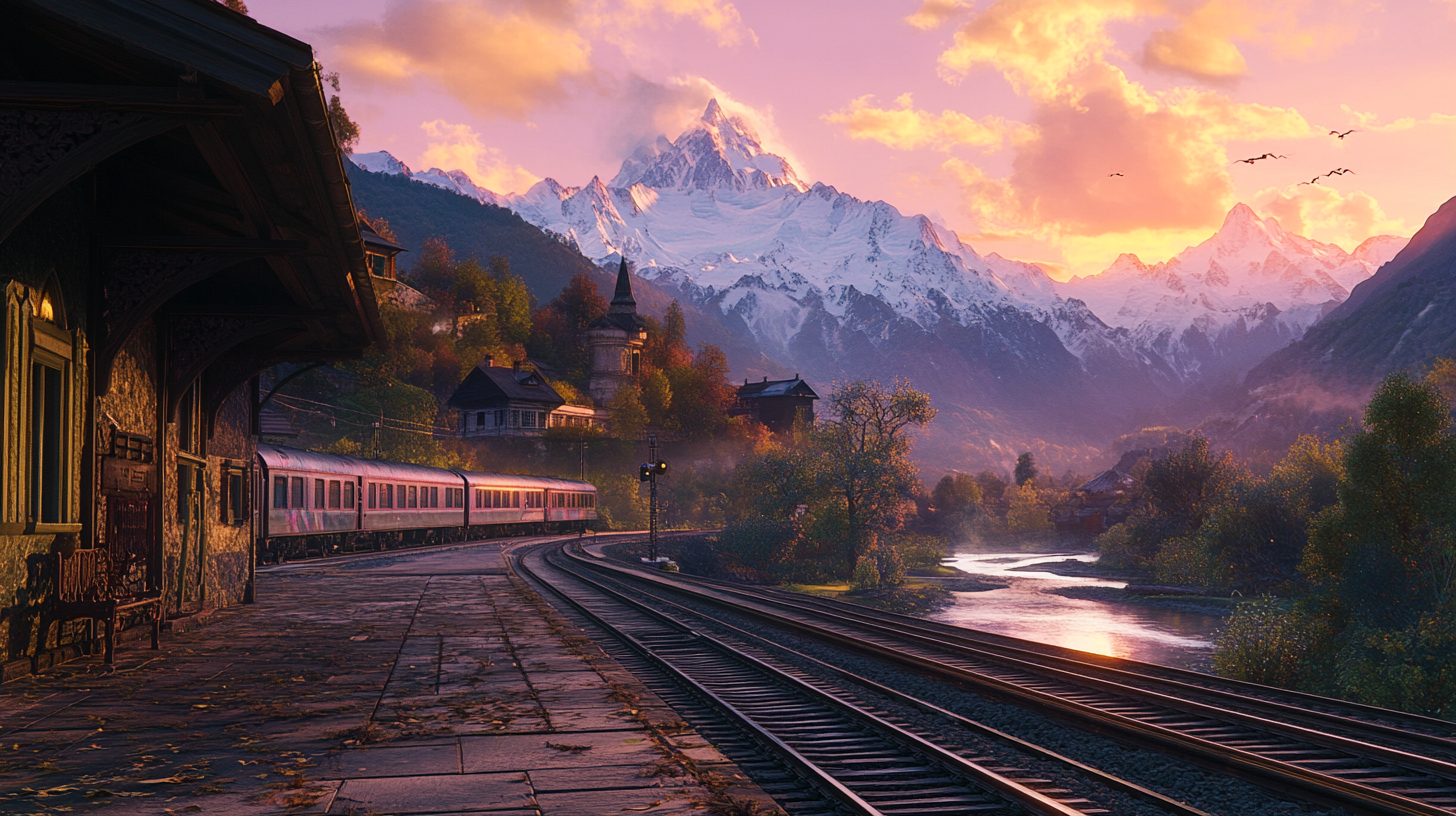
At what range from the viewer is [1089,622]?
42.0 meters

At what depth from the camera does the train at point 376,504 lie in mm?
31438

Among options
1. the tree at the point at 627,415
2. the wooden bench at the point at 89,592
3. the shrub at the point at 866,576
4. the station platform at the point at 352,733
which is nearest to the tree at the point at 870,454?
the shrub at the point at 866,576

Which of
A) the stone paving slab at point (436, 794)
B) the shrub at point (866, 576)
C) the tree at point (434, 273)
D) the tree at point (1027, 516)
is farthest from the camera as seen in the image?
the tree at point (434, 273)

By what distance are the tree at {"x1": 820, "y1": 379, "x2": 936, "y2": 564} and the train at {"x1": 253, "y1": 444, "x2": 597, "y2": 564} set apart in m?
19.0

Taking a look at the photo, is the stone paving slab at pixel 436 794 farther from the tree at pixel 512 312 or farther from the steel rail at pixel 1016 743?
Answer: the tree at pixel 512 312

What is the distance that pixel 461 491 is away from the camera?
50438 millimetres

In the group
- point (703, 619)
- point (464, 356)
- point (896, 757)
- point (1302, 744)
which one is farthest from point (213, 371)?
point (464, 356)

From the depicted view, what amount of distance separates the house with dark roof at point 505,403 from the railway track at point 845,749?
8337 cm

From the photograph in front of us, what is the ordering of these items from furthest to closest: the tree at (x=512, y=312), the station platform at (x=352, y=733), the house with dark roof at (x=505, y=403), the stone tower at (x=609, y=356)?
the tree at (x=512, y=312) < the stone tower at (x=609, y=356) < the house with dark roof at (x=505, y=403) < the station platform at (x=352, y=733)

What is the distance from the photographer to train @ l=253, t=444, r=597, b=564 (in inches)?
1238

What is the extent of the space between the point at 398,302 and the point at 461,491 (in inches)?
2099

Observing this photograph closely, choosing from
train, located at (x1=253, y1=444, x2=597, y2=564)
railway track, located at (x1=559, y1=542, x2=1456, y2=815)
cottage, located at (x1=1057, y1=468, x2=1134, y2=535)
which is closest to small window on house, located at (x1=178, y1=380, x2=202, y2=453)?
train, located at (x1=253, y1=444, x2=597, y2=564)

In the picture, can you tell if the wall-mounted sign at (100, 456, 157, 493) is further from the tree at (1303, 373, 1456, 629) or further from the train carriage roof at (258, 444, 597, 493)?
the tree at (1303, 373, 1456, 629)

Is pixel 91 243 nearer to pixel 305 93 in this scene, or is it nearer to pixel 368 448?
pixel 305 93
